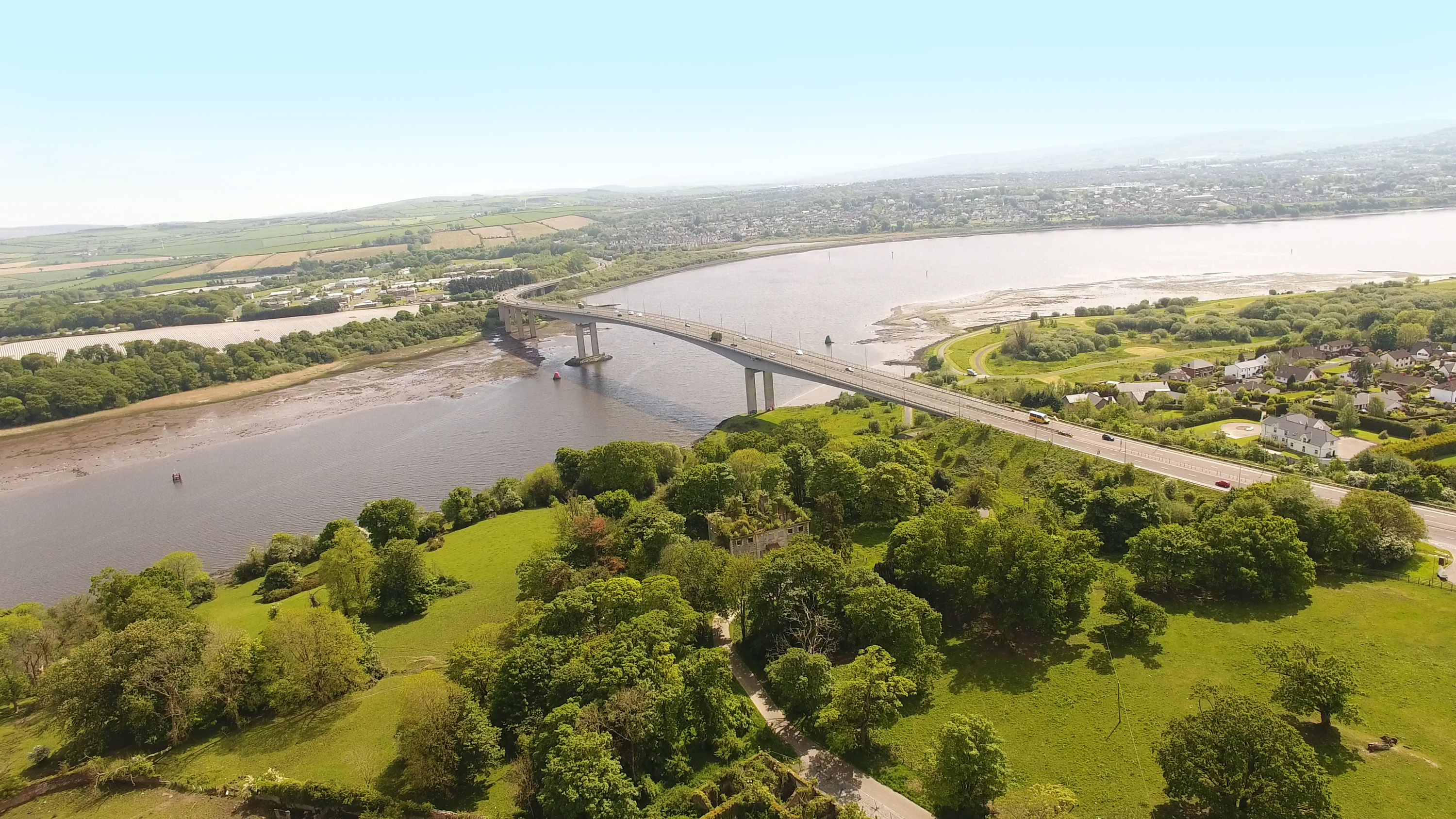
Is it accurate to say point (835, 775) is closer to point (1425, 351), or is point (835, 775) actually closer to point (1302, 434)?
point (1302, 434)

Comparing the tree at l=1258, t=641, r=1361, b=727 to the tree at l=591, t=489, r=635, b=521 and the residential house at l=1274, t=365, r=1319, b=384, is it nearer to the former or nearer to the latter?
the tree at l=591, t=489, r=635, b=521

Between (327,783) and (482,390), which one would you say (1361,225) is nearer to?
(482,390)

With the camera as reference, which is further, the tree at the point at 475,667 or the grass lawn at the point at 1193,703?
the tree at the point at 475,667

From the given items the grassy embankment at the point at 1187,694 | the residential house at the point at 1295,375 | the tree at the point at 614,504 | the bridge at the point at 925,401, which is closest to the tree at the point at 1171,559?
the grassy embankment at the point at 1187,694

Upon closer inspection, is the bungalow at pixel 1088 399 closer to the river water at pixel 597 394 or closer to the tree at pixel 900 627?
the river water at pixel 597 394

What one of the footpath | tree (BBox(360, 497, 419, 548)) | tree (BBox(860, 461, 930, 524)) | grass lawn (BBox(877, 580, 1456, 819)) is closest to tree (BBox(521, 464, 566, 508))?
tree (BBox(360, 497, 419, 548))

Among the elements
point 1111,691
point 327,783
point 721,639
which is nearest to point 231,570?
point 327,783
